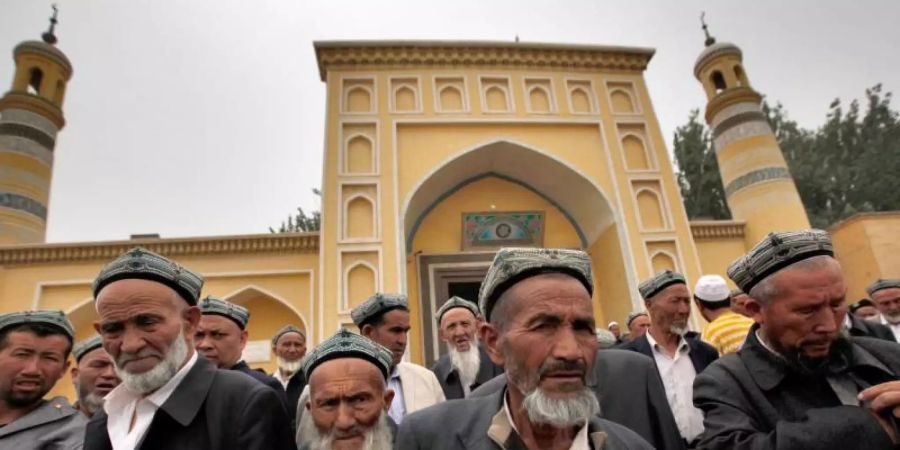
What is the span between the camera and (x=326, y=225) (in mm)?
9750

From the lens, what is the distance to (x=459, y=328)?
4281 mm

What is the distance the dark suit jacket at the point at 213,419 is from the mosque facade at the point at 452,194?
726cm

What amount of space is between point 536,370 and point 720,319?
2.27 meters

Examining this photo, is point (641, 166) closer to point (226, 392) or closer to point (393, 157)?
point (393, 157)

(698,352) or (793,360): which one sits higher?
(698,352)

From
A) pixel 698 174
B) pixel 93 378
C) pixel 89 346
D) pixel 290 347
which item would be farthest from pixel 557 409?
pixel 698 174

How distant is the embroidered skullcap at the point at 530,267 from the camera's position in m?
1.46

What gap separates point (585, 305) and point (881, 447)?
79 cm

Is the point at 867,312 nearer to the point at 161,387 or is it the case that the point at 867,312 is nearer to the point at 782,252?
the point at 782,252

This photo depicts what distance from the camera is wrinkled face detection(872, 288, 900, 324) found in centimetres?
466

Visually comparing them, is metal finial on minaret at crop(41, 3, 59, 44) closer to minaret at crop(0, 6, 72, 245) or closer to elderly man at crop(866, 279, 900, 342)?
minaret at crop(0, 6, 72, 245)

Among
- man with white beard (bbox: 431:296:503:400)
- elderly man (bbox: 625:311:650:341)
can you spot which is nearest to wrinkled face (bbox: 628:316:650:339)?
elderly man (bbox: 625:311:650:341)

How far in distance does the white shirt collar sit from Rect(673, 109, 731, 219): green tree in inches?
813

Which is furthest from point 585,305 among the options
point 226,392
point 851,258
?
point 851,258
